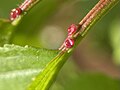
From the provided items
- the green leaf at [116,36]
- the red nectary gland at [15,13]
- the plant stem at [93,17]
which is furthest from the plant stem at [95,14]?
the green leaf at [116,36]

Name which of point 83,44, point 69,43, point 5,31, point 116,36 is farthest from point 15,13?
point 83,44

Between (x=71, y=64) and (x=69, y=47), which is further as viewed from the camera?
(x=71, y=64)

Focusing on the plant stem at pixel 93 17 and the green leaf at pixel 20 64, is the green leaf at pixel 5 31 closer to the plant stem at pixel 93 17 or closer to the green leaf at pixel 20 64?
the green leaf at pixel 20 64

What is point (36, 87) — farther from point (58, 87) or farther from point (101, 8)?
point (58, 87)

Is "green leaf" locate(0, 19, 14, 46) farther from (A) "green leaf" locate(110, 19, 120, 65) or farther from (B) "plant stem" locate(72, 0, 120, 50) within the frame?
(A) "green leaf" locate(110, 19, 120, 65)

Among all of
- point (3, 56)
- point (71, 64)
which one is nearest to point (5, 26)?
point (3, 56)

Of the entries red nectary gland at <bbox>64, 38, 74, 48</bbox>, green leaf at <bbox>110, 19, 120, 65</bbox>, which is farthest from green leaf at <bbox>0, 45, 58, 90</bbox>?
green leaf at <bbox>110, 19, 120, 65</bbox>
